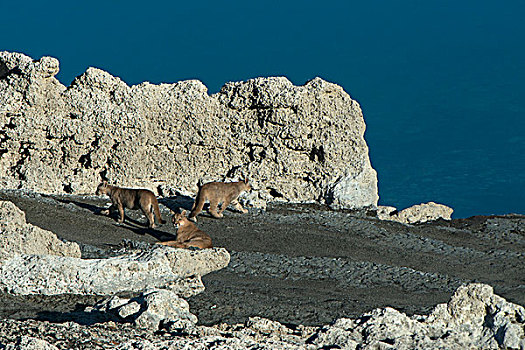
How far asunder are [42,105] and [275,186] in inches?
310

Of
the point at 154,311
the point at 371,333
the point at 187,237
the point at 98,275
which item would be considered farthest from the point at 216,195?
the point at 371,333

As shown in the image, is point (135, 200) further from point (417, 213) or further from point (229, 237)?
point (417, 213)

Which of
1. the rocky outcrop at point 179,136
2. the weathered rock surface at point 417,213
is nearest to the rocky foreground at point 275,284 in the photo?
the weathered rock surface at point 417,213

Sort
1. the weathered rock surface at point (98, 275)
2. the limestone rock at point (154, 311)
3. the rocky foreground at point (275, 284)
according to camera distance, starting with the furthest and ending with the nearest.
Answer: the weathered rock surface at point (98, 275) → the limestone rock at point (154, 311) → the rocky foreground at point (275, 284)

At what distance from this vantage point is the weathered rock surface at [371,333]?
6.82m

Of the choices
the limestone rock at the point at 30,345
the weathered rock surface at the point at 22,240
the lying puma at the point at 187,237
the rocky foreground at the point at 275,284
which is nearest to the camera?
the limestone rock at the point at 30,345

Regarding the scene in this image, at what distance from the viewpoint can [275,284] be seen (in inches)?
501

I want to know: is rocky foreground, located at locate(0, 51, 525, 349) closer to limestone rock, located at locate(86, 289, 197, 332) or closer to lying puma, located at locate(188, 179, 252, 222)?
limestone rock, located at locate(86, 289, 197, 332)

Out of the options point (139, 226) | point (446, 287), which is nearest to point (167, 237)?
point (139, 226)

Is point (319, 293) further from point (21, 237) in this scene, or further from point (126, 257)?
point (21, 237)

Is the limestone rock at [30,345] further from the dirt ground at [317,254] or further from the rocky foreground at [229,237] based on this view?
the dirt ground at [317,254]

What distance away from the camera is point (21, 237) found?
450 inches

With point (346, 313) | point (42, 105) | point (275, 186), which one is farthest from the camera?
point (275, 186)

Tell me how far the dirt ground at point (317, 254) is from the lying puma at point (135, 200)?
43 cm
